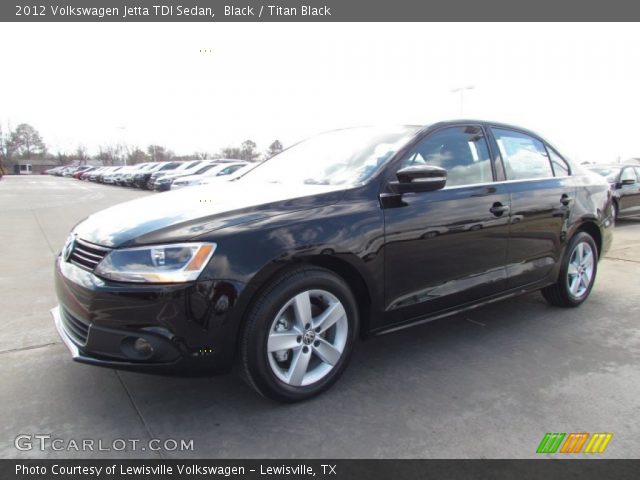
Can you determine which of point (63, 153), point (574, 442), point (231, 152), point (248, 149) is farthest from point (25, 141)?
point (574, 442)

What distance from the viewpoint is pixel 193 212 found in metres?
2.60

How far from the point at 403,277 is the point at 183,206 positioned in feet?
4.67

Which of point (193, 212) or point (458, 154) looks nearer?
point (193, 212)

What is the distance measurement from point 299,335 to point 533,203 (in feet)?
7.69

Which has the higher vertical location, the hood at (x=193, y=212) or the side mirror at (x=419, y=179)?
the side mirror at (x=419, y=179)

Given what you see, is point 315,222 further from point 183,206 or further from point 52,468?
point 52,468

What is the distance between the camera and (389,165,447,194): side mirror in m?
2.85

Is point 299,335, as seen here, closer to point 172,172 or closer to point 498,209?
point 498,209

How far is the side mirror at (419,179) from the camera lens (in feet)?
9.35

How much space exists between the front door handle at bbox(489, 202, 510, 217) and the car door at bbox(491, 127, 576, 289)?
0.11m

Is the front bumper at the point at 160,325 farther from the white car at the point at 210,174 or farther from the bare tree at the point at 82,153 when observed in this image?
the bare tree at the point at 82,153

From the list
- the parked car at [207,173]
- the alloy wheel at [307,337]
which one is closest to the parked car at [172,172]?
the parked car at [207,173]

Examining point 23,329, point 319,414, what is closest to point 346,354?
point 319,414

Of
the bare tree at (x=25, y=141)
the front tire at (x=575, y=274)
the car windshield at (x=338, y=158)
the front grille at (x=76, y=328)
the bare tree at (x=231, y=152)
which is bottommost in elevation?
the front tire at (x=575, y=274)
